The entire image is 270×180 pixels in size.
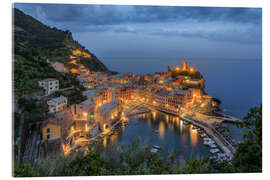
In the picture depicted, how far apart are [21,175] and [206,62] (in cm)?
468

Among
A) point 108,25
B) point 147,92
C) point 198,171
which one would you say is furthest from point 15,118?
point 147,92

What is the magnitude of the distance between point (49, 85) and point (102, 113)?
222 cm

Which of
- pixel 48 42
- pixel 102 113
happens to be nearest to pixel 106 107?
pixel 102 113

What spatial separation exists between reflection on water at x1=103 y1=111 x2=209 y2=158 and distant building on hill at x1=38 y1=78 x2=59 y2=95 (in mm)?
1873

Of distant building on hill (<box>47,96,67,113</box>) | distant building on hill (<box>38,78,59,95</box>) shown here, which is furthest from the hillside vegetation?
distant building on hill (<box>47,96,67,113</box>)

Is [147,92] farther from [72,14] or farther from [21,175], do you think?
[21,175]

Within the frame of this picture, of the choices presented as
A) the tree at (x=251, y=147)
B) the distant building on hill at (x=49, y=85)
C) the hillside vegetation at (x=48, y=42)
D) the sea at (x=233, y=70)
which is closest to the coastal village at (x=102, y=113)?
the distant building on hill at (x=49, y=85)

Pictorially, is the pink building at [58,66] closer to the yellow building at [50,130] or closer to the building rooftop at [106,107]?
the yellow building at [50,130]

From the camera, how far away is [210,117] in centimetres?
864

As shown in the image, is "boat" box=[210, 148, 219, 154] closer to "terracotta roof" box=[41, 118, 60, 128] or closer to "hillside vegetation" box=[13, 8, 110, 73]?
"hillside vegetation" box=[13, 8, 110, 73]

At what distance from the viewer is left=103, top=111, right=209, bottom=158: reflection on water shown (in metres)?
5.27

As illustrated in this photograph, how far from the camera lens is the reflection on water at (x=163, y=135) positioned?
5266 millimetres

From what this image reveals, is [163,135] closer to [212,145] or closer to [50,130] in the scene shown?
[212,145]

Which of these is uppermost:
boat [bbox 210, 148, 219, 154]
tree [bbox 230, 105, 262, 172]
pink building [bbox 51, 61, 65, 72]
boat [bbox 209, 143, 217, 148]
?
pink building [bbox 51, 61, 65, 72]
